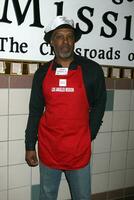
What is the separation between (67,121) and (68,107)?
0.09 meters

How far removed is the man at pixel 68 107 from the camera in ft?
6.01

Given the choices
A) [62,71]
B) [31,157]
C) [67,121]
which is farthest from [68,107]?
[31,157]

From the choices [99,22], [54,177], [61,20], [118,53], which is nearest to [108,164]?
[54,177]

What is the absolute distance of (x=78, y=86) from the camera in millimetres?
1827

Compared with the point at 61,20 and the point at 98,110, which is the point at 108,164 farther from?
the point at 61,20

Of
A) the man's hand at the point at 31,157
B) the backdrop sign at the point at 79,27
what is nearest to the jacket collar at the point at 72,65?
Result: the backdrop sign at the point at 79,27

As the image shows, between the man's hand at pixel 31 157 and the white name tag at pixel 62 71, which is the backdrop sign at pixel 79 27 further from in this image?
the man's hand at pixel 31 157

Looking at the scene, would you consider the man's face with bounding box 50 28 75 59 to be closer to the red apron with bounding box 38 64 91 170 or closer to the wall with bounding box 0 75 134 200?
the red apron with bounding box 38 64 91 170

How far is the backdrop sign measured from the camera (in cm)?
208

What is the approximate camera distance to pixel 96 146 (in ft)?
8.54

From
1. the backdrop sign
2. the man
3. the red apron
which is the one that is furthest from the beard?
the backdrop sign

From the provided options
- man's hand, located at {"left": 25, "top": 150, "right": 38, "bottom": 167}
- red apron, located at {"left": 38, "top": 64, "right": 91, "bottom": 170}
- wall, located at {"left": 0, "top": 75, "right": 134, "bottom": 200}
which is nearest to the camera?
red apron, located at {"left": 38, "top": 64, "right": 91, "bottom": 170}

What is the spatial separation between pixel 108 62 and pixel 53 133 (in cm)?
93

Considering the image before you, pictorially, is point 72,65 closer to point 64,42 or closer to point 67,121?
point 64,42
